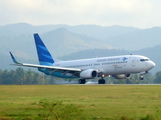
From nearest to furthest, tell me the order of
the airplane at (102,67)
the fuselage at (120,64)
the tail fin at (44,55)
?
1. the fuselage at (120,64)
2. the airplane at (102,67)
3. the tail fin at (44,55)

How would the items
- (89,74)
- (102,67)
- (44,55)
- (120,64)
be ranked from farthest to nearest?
(44,55), (102,67), (89,74), (120,64)

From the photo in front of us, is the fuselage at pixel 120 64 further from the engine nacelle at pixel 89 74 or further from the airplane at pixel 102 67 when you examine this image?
the engine nacelle at pixel 89 74

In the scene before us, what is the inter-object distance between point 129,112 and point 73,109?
4.61m

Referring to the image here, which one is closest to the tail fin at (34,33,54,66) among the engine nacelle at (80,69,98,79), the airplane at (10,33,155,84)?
the airplane at (10,33,155,84)

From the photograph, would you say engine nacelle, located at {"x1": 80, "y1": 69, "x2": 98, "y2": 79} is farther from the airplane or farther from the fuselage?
the fuselage

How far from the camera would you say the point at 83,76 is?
66438 mm

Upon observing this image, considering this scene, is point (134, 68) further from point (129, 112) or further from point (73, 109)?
point (73, 109)

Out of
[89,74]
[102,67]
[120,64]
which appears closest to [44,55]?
[89,74]

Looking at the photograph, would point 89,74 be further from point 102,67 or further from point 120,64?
point 120,64

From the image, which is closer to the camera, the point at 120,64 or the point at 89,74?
the point at 120,64

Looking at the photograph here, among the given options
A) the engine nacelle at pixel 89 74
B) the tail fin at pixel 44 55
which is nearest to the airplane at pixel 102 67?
the engine nacelle at pixel 89 74

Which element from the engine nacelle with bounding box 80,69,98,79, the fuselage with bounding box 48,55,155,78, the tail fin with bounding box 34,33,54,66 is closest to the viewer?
the fuselage with bounding box 48,55,155,78

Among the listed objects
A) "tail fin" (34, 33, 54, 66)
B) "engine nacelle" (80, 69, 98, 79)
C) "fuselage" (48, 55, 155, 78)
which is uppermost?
"tail fin" (34, 33, 54, 66)

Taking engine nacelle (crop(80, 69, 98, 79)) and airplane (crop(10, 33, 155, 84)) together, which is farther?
engine nacelle (crop(80, 69, 98, 79))
